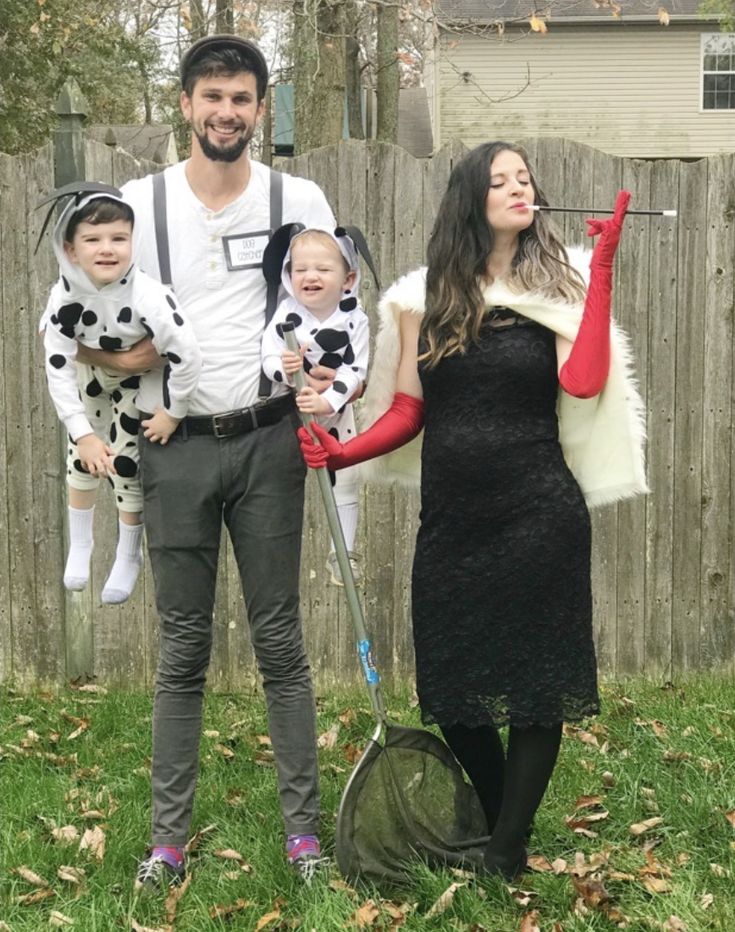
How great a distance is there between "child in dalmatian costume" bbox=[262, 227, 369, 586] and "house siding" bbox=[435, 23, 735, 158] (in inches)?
651

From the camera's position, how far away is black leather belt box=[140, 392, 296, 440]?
3.29 m

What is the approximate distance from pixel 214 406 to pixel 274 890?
1.37m

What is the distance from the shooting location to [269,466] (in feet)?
10.9

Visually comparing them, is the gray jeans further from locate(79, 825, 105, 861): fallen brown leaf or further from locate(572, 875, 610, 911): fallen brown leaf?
locate(572, 875, 610, 911): fallen brown leaf

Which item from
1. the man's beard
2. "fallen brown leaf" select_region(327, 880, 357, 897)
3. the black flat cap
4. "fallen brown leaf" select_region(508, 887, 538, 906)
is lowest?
"fallen brown leaf" select_region(327, 880, 357, 897)

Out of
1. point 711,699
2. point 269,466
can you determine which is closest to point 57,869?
point 269,466

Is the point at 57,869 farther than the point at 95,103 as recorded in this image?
No

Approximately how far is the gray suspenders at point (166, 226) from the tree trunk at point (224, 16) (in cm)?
734

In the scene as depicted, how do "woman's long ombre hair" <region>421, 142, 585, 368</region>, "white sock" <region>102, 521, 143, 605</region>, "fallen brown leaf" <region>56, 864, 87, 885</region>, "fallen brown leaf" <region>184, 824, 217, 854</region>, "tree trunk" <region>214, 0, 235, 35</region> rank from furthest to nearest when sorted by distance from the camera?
1. "tree trunk" <region>214, 0, 235, 35</region>
2. "fallen brown leaf" <region>184, 824, 217, 854</region>
3. "white sock" <region>102, 521, 143, 605</region>
4. "fallen brown leaf" <region>56, 864, 87, 885</region>
5. "woman's long ombre hair" <region>421, 142, 585, 368</region>

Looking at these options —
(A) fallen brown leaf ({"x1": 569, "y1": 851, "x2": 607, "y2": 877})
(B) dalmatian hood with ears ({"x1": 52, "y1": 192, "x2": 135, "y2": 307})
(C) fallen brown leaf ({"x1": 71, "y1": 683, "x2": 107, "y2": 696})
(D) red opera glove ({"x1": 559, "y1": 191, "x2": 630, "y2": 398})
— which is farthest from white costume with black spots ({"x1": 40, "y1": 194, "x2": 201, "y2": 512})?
(C) fallen brown leaf ({"x1": 71, "y1": 683, "x2": 107, "y2": 696})

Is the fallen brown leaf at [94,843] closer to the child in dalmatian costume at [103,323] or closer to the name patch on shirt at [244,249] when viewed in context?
the child in dalmatian costume at [103,323]

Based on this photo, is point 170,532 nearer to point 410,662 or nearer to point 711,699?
point 410,662

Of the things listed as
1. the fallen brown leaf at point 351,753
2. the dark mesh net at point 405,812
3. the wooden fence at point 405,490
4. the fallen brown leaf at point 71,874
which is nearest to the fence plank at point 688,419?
the wooden fence at point 405,490

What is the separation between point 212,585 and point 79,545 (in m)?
0.47
